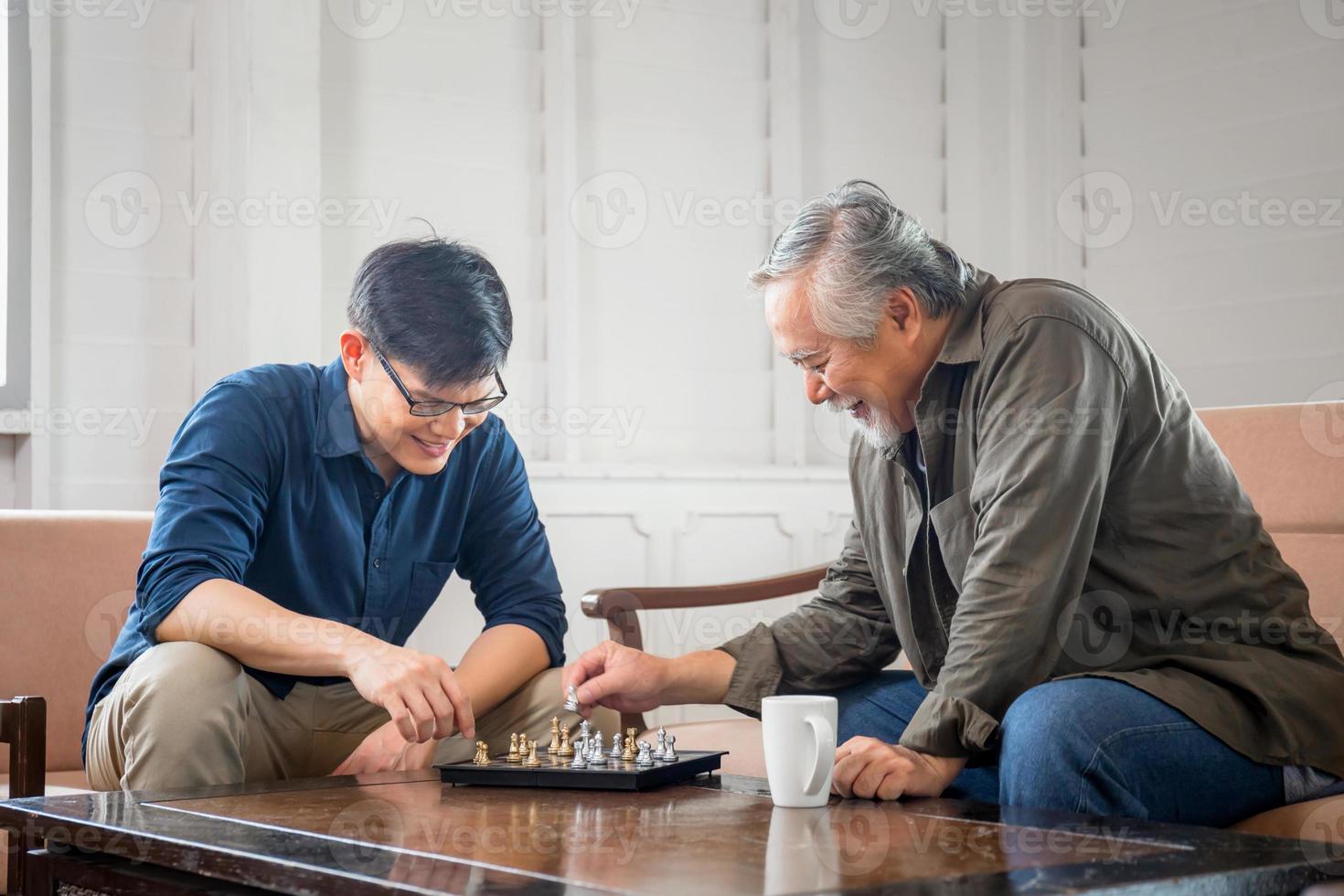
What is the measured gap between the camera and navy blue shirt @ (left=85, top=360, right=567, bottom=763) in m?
1.91

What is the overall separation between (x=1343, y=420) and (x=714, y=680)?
1.06 meters

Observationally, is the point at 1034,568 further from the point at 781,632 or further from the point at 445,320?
the point at 445,320

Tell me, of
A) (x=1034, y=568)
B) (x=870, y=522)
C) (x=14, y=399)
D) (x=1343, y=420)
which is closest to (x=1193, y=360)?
(x=1343, y=420)

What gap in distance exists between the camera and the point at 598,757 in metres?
1.55

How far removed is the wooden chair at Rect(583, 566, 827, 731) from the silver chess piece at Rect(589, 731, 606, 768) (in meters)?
0.60

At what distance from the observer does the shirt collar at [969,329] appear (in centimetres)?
177

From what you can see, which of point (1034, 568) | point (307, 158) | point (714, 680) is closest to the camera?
point (1034, 568)

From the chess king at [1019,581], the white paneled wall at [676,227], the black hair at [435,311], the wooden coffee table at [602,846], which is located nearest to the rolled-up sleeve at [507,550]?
the black hair at [435,311]

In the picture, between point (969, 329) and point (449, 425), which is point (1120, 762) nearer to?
point (969, 329)

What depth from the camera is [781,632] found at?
195cm

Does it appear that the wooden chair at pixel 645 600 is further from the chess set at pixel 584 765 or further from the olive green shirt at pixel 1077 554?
the chess set at pixel 584 765

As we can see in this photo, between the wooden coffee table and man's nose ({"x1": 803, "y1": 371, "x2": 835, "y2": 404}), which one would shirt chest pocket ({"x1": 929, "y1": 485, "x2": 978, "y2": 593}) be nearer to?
man's nose ({"x1": 803, "y1": 371, "x2": 835, "y2": 404})

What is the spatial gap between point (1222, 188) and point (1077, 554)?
2.79 m

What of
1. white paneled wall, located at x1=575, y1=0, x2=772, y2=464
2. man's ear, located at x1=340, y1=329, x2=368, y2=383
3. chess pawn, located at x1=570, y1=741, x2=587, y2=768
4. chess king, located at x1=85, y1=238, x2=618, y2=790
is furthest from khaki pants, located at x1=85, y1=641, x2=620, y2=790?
white paneled wall, located at x1=575, y1=0, x2=772, y2=464
